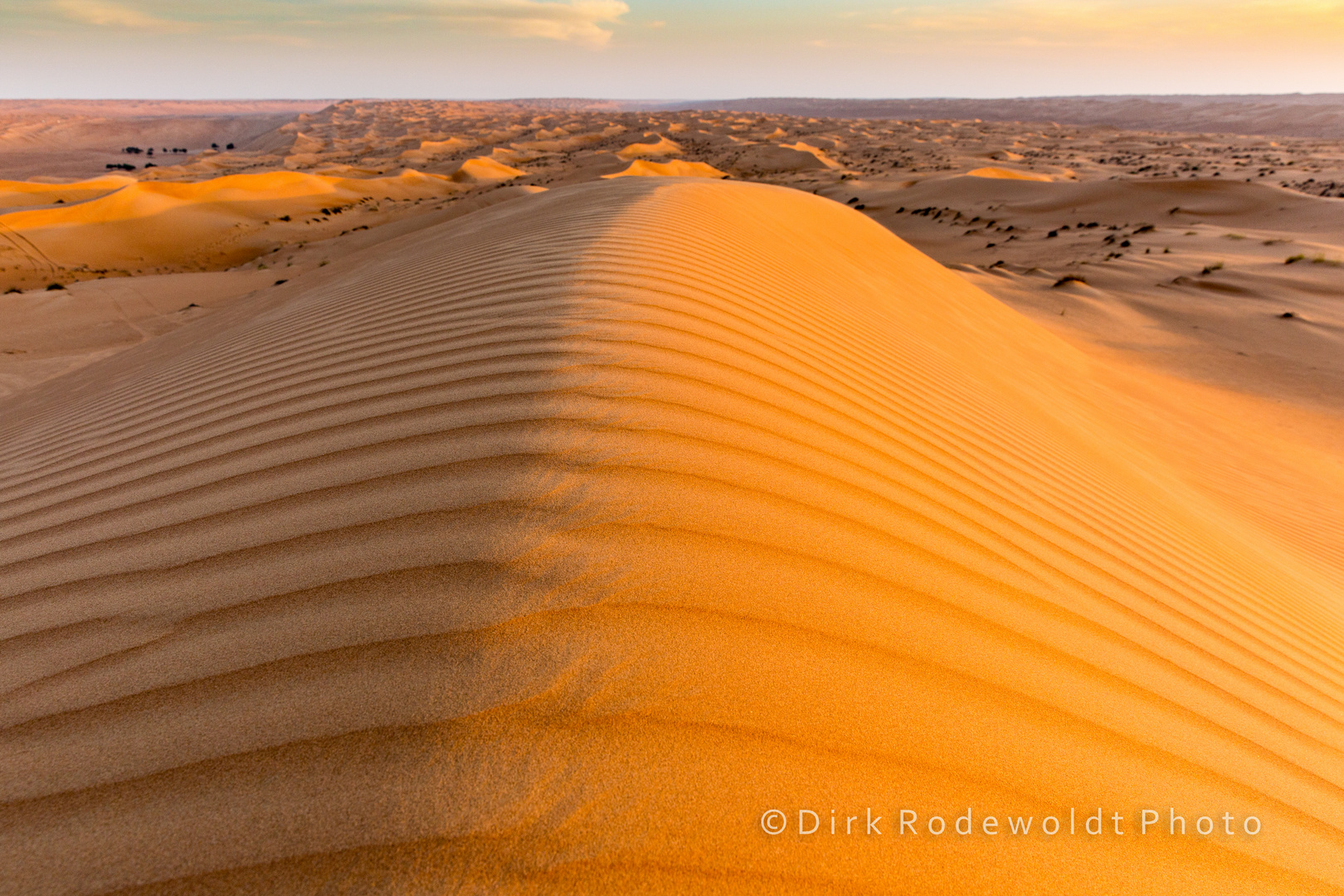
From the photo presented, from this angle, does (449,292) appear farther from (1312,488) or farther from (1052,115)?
(1052,115)

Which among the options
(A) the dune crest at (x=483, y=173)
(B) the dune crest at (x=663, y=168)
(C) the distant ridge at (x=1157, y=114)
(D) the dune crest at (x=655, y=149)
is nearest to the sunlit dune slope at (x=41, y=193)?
(A) the dune crest at (x=483, y=173)

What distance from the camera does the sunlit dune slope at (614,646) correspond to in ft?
3.12

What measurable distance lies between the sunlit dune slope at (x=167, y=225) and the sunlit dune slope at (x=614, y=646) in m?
17.4

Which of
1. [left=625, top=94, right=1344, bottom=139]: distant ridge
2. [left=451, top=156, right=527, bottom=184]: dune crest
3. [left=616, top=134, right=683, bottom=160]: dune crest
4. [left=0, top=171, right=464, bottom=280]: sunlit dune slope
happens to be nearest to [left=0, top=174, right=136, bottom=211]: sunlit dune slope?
[left=0, top=171, right=464, bottom=280]: sunlit dune slope

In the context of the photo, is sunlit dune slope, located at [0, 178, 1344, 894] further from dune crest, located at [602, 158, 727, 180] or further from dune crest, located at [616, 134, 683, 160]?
dune crest, located at [616, 134, 683, 160]

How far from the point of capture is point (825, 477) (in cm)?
185

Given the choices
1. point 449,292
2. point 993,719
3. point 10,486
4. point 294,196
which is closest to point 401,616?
point 993,719

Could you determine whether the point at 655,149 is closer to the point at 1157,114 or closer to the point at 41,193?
the point at 41,193

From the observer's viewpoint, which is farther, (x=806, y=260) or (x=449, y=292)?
(x=806, y=260)

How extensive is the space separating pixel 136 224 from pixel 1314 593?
77.2ft

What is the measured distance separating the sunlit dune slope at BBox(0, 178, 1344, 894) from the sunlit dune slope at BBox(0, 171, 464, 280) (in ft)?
57.1

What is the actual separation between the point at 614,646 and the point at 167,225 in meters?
22.5

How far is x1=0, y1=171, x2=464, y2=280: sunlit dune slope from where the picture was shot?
1548cm

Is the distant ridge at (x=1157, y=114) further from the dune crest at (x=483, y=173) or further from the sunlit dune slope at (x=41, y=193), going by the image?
the sunlit dune slope at (x=41, y=193)
